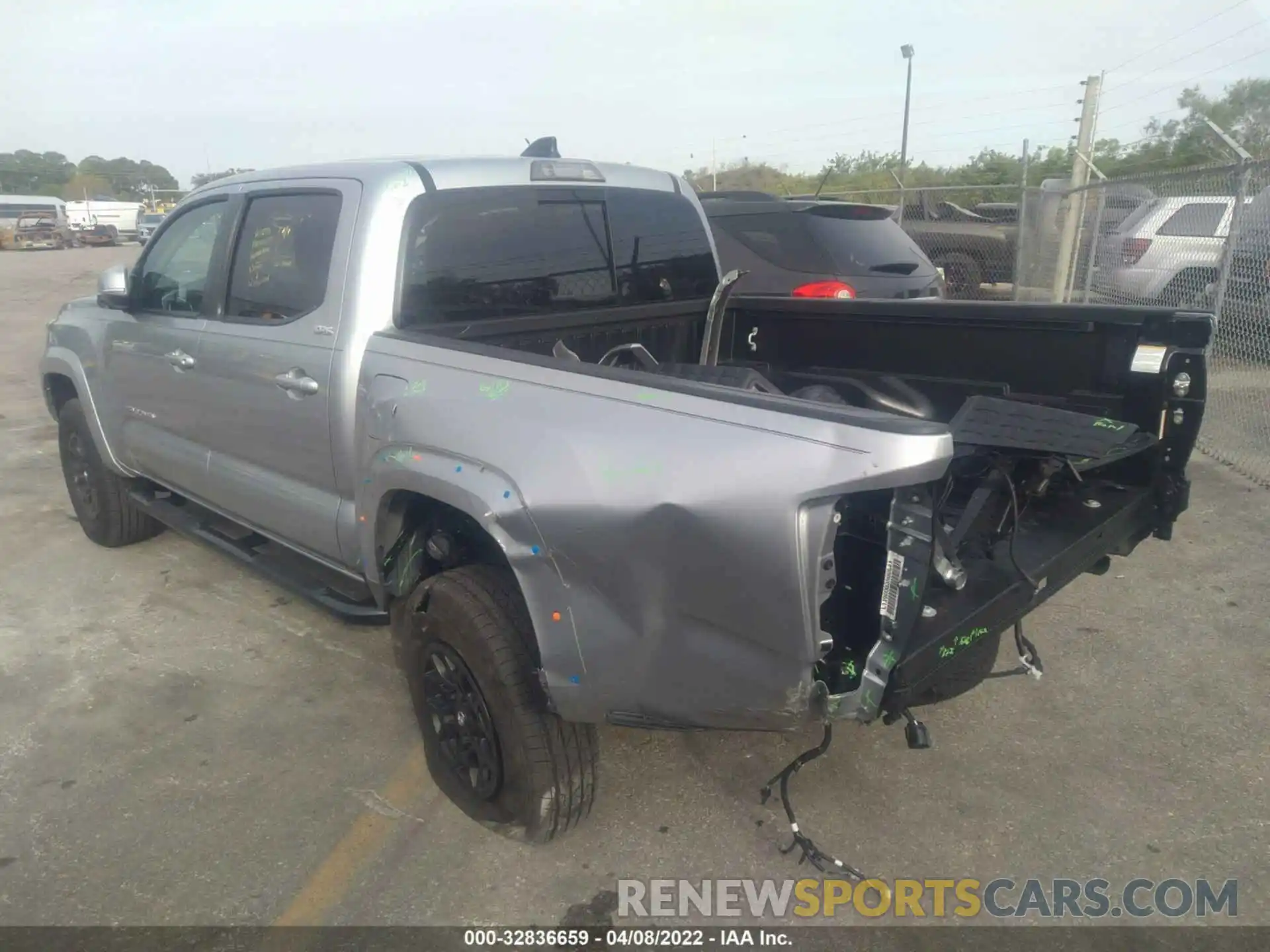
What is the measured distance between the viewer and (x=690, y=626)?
2230 mm

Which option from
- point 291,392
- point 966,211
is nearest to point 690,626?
point 291,392

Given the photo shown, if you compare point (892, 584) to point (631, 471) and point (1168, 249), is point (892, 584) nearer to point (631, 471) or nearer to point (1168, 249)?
point (631, 471)

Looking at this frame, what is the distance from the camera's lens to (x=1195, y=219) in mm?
8555

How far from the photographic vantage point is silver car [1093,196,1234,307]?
27.0ft

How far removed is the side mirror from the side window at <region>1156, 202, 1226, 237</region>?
836 centimetres

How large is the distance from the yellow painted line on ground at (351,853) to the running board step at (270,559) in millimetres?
562

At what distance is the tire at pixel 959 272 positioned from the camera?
12656 mm

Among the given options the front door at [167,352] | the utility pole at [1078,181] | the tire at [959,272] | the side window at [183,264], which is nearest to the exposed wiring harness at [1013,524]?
the front door at [167,352]

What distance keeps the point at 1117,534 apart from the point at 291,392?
113 inches

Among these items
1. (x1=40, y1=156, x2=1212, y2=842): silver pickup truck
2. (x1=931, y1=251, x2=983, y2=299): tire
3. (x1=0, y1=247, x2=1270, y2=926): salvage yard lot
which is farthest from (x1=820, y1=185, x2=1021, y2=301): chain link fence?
(x1=40, y1=156, x2=1212, y2=842): silver pickup truck

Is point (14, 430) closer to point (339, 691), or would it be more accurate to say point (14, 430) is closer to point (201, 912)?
point (339, 691)

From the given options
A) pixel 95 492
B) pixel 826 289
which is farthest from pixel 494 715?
pixel 826 289

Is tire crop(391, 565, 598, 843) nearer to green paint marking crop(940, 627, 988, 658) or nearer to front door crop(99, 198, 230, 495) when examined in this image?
green paint marking crop(940, 627, 988, 658)

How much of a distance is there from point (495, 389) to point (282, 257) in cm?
148
